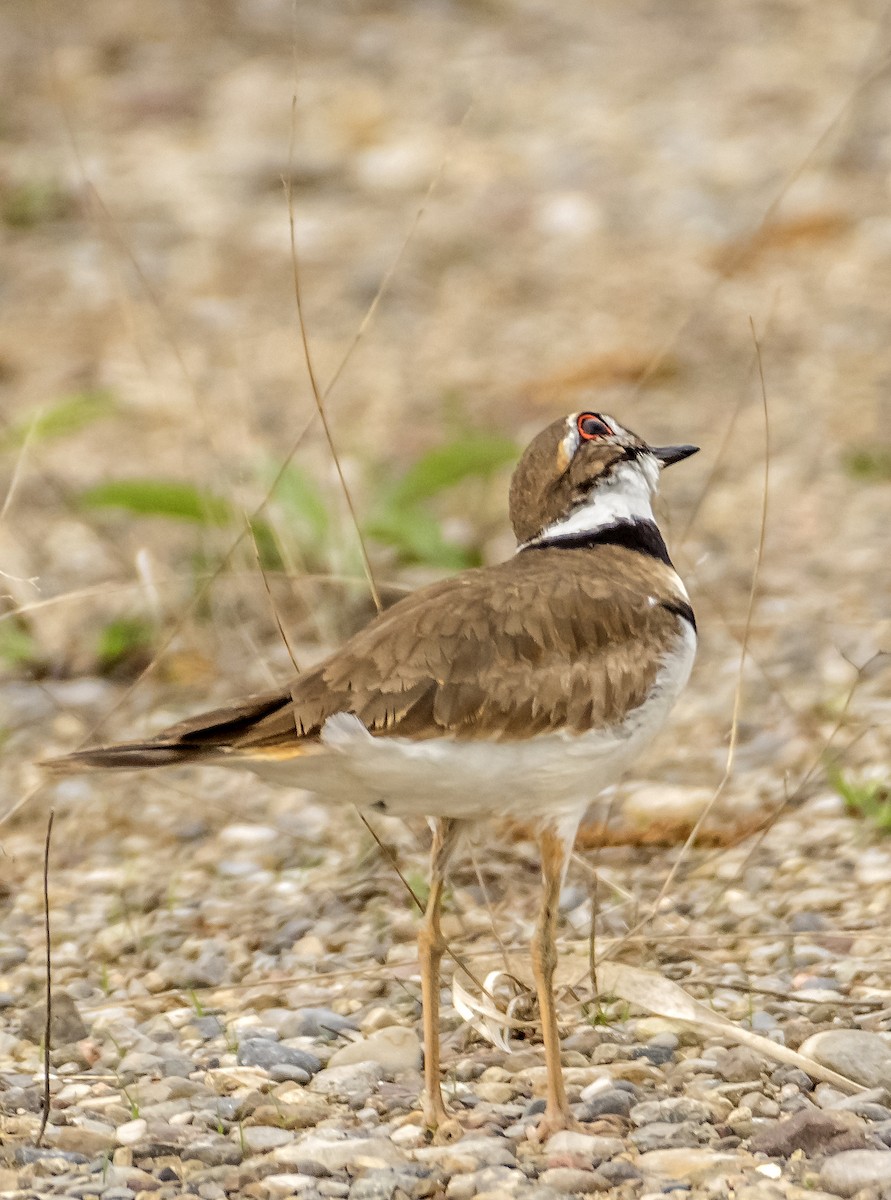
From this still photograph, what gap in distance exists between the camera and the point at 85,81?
32.7 ft

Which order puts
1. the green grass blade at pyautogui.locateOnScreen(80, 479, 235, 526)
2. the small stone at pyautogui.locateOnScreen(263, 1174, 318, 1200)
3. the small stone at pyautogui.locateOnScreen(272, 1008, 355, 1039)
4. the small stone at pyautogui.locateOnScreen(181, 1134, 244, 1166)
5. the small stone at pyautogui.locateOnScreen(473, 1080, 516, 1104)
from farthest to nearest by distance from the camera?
the green grass blade at pyautogui.locateOnScreen(80, 479, 235, 526)
the small stone at pyautogui.locateOnScreen(272, 1008, 355, 1039)
the small stone at pyautogui.locateOnScreen(473, 1080, 516, 1104)
the small stone at pyautogui.locateOnScreen(181, 1134, 244, 1166)
the small stone at pyautogui.locateOnScreen(263, 1174, 318, 1200)

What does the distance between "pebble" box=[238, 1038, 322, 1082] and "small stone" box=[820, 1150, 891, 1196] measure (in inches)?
37.9

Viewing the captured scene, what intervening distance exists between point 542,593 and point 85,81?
790cm

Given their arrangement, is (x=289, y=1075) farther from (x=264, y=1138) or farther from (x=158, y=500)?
(x=158, y=500)

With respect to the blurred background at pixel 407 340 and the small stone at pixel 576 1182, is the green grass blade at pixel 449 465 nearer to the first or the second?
the blurred background at pixel 407 340

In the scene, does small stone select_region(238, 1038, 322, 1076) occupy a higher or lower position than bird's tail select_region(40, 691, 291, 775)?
lower

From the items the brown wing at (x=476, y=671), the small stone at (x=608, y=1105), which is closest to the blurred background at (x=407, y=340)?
the brown wing at (x=476, y=671)

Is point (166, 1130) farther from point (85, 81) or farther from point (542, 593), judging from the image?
point (85, 81)

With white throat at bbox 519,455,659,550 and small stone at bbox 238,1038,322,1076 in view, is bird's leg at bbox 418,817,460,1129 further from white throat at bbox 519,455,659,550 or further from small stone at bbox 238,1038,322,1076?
white throat at bbox 519,455,659,550

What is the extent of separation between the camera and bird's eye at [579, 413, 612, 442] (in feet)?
10.7

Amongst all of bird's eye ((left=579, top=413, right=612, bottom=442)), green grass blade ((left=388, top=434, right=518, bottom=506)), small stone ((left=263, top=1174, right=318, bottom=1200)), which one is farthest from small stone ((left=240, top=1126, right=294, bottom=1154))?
green grass blade ((left=388, top=434, right=518, bottom=506))

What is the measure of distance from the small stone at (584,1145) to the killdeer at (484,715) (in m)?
0.05

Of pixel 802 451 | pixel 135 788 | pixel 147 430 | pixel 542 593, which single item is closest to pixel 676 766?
pixel 135 788

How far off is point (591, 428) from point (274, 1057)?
127cm
